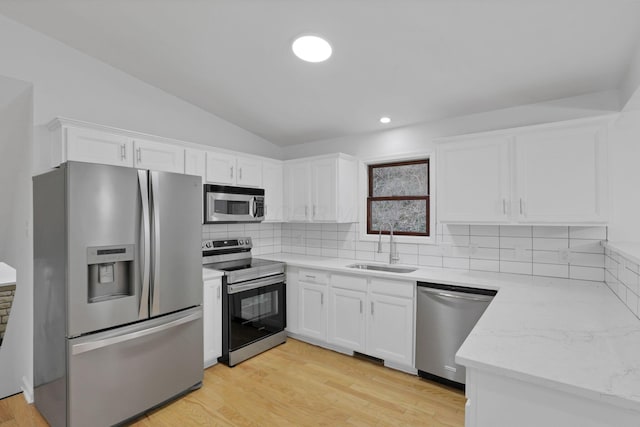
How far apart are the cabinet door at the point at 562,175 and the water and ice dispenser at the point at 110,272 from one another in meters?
2.88

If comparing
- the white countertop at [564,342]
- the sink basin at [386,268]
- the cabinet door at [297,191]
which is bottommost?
the sink basin at [386,268]

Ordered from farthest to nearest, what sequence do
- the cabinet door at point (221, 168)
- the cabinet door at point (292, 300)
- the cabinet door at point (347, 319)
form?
the cabinet door at point (292, 300)
the cabinet door at point (221, 168)
the cabinet door at point (347, 319)

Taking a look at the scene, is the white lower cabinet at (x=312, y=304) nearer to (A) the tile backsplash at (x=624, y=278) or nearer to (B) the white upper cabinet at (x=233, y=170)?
(B) the white upper cabinet at (x=233, y=170)

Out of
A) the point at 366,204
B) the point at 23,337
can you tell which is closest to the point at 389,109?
the point at 366,204

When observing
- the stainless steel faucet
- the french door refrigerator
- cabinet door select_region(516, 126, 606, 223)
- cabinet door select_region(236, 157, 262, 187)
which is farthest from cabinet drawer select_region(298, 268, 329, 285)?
cabinet door select_region(516, 126, 606, 223)

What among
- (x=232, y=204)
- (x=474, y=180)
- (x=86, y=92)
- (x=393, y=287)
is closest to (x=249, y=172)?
(x=232, y=204)

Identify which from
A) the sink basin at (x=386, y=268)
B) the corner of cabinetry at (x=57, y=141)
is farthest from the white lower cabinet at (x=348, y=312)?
the corner of cabinetry at (x=57, y=141)

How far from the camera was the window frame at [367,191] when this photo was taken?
3340 mm

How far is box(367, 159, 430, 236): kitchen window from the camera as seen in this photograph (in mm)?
3525

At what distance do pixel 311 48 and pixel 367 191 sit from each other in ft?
6.05

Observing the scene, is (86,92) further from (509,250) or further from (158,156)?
(509,250)

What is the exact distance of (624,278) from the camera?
1948 mm

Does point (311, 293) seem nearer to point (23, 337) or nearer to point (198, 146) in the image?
point (198, 146)

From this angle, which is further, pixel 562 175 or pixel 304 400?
pixel 304 400
